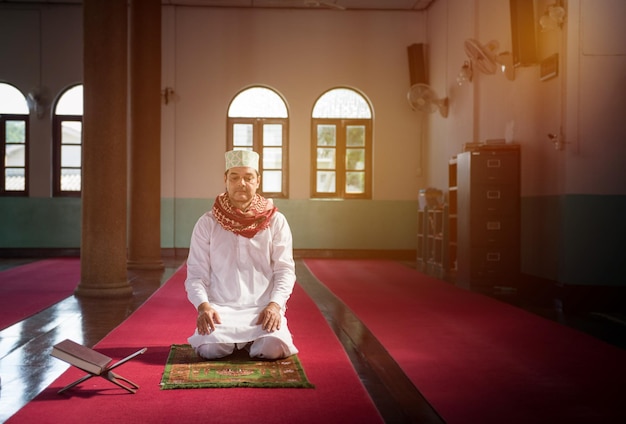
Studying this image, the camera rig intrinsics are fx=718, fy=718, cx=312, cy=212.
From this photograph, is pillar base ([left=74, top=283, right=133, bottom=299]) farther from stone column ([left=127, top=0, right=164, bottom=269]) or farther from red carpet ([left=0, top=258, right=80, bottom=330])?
stone column ([left=127, top=0, right=164, bottom=269])

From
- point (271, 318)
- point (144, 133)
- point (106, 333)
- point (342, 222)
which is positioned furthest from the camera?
point (342, 222)

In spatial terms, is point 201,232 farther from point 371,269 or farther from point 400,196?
point 400,196

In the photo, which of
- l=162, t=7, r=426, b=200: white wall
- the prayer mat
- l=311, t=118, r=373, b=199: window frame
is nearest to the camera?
the prayer mat

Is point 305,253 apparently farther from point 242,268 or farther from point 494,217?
point 242,268

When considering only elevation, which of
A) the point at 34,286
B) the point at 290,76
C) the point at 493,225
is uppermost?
the point at 290,76

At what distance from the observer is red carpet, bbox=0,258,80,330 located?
18.6 feet

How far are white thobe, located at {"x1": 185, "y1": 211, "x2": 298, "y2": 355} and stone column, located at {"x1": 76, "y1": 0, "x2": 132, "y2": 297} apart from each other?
9.29 ft

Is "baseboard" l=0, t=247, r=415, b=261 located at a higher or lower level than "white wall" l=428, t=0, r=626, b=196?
A: lower

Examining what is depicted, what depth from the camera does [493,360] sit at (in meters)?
3.96

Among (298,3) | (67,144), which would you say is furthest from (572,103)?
(67,144)

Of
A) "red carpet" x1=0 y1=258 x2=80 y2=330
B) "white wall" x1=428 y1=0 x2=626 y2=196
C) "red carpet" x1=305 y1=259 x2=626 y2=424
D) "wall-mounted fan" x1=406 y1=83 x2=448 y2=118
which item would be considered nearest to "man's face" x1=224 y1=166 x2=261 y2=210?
"red carpet" x1=305 y1=259 x2=626 y2=424

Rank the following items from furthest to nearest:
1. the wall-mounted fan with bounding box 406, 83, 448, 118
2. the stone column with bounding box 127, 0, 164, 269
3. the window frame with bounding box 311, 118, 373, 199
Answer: the window frame with bounding box 311, 118, 373, 199
the wall-mounted fan with bounding box 406, 83, 448, 118
the stone column with bounding box 127, 0, 164, 269

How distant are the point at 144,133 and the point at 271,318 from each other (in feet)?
20.6

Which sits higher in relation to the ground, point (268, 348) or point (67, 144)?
point (67, 144)
